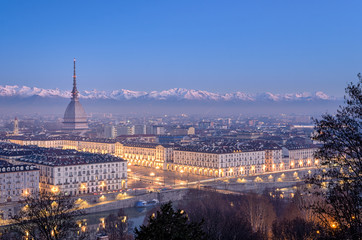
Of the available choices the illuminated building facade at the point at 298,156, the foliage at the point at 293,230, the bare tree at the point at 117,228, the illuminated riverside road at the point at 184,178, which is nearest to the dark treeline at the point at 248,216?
the foliage at the point at 293,230

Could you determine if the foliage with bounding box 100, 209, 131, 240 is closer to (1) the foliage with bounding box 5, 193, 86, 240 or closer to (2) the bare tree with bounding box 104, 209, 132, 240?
(2) the bare tree with bounding box 104, 209, 132, 240

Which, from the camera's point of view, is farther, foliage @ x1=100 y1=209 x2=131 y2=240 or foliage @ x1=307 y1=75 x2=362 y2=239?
foliage @ x1=100 y1=209 x2=131 y2=240

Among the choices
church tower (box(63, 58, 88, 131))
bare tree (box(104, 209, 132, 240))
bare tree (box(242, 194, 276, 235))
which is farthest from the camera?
church tower (box(63, 58, 88, 131))

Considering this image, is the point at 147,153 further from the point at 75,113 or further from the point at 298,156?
the point at 75,113

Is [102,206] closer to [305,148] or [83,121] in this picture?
[305,148]

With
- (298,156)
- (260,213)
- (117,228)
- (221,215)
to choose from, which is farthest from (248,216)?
(298,156)

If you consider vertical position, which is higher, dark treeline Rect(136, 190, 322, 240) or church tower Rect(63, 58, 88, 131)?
church tower Rect(63, 58, 88, 131)

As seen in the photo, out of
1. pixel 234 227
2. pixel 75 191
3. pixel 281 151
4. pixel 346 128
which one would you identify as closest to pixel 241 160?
pixel 281 151

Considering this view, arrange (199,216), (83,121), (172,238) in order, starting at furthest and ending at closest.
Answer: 1. (83,121)
2. (199,216)
3. (172,238)

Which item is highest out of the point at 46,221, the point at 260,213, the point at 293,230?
the point at 46,221

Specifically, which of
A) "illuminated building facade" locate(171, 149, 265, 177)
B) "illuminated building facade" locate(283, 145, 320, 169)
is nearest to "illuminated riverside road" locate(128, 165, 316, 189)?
"illuminated building facade" locate(171, 149, 265, 177)

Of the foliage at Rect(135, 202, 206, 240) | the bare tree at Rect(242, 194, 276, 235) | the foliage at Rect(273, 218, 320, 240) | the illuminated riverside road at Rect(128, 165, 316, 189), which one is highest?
the foliage at Rect(135, 202, 206, 240)
